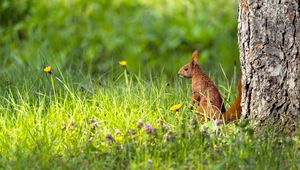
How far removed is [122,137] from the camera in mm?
4477

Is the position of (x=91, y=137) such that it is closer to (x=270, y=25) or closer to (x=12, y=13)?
(x=270, y=25)

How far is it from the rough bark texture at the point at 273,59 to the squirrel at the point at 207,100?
207mm

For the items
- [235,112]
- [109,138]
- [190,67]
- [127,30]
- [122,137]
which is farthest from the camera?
[127,30]

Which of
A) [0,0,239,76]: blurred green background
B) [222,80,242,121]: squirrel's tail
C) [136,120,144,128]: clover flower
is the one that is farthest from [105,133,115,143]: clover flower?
[0,0,239,76]: blurred green background

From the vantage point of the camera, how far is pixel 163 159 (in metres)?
4.28

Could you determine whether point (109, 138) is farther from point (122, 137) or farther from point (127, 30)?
point (127, 30)

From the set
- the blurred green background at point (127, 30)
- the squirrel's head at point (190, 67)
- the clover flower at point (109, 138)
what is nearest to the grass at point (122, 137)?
the clover flower at point (109, 138)

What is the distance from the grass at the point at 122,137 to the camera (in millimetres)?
4164

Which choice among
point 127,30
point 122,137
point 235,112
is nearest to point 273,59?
point 235,112

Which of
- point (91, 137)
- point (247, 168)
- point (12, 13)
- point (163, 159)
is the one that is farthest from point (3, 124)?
point (12, 13)

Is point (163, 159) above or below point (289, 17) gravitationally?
below

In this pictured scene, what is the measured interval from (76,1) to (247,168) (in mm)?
6068

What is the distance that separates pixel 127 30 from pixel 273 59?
490cm

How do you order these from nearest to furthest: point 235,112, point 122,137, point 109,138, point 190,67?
point 109,138, point 122,137, point 235,112, point 190,67
